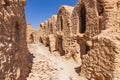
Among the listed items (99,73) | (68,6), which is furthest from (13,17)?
(68,6)

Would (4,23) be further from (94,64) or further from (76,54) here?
(76,54)

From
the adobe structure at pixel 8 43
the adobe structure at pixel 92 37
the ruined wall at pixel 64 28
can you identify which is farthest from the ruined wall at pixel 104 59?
the ruined wall at pixel 64 28

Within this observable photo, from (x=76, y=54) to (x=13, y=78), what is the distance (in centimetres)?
911

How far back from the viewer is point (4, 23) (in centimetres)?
759

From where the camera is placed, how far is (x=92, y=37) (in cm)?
1144

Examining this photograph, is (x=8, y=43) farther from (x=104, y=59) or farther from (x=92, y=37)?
(x=92, y=37)

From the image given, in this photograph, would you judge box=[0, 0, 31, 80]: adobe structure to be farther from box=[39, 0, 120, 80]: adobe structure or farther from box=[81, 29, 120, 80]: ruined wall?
box=[39, 0, 120, 80]: adobe structure

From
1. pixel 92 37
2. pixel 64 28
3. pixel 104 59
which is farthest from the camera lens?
pixel 64 28

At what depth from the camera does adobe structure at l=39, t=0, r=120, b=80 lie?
9.38 meters

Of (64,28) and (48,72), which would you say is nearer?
(48,72)

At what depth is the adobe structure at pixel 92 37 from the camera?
9375mm

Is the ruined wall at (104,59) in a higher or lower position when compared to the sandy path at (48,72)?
higher

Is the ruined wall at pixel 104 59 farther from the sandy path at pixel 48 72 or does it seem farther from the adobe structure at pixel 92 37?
the sandy path at pixel 48 72

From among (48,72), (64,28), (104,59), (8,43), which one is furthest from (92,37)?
(64,28)
